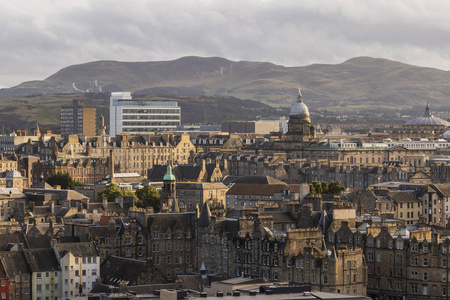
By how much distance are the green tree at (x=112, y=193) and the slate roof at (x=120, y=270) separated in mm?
66019

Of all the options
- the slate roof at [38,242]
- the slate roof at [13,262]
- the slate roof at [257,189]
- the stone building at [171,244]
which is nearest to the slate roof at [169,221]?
the stone building at [171,244]

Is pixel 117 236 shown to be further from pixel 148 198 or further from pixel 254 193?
pixel 254 193

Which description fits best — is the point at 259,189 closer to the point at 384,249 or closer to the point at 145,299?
the point at 384,249

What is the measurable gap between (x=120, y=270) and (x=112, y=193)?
239 feet

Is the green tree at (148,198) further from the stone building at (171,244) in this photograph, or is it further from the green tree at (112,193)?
the stone building at (171,244)

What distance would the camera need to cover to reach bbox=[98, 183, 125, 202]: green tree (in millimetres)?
182500

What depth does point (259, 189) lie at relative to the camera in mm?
186750

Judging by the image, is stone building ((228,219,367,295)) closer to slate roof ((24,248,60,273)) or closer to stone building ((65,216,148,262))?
stone building ((65,216,148,262))

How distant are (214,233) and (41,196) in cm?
6066

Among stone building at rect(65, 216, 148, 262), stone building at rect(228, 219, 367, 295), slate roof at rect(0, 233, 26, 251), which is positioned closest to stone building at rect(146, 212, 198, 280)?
stone building at rect(65, 216, 148, 262)

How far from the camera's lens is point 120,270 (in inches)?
4407

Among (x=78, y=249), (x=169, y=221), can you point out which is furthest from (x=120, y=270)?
(x=169, y=221)

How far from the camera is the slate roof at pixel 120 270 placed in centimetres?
10919

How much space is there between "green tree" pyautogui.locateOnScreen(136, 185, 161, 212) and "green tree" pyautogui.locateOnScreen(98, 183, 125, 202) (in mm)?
2949
